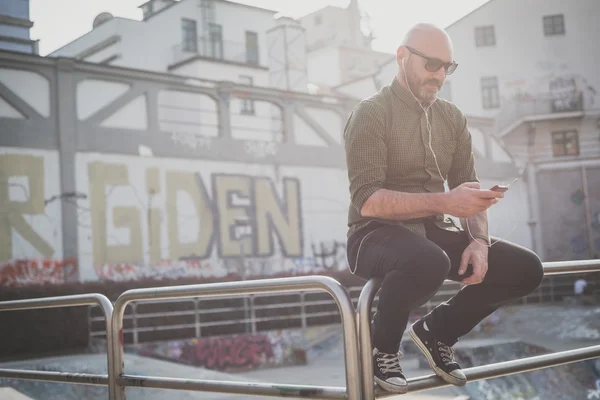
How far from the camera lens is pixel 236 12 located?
113 ft

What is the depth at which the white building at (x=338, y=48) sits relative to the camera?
143ft

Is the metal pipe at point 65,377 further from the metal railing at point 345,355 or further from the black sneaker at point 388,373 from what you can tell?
the black sneaker at point 388,373

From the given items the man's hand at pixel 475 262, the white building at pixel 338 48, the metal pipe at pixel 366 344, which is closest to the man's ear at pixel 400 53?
the man's hand at pixel 475 262

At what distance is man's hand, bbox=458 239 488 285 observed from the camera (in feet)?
9.12

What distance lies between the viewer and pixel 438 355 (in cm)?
279

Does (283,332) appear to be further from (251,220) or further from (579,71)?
(579,71)

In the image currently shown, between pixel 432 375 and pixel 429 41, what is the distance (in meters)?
1.34

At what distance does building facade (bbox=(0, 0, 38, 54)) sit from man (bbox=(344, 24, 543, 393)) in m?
22.9

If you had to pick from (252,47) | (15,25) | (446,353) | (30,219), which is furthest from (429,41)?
(252,47)

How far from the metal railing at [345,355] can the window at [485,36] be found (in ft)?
98.8

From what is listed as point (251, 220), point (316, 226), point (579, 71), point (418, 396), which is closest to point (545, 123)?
point (579, 71)

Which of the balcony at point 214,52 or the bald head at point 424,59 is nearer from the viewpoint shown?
the bald head at point 424,59

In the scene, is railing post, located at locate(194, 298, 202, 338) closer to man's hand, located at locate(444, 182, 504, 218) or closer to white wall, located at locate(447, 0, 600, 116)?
man's hand, located at locate(444, 182, 504, 218)

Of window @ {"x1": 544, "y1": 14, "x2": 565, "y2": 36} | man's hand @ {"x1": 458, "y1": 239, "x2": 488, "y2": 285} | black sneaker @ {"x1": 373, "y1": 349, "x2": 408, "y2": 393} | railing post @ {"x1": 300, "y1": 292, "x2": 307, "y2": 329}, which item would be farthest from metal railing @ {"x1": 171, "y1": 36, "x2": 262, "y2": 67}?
black sneaker @ {"x1": 373, "y1": 349, "x2": 408, "y2": 393}
